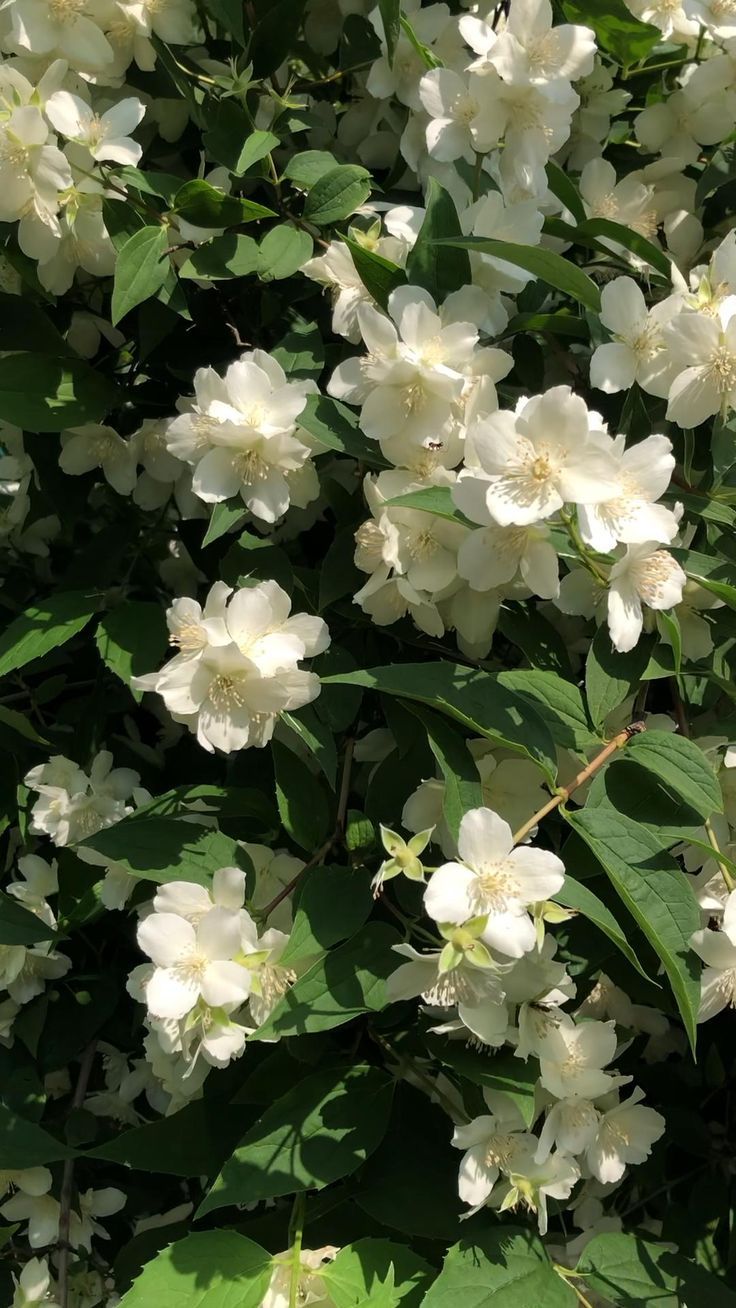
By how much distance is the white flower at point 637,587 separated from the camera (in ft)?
3.20

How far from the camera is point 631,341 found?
1116 mm

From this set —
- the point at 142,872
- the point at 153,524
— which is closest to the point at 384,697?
the point at 142,872

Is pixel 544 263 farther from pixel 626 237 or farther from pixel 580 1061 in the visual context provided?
pixel 580 1061

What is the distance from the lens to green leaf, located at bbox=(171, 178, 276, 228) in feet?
3.75

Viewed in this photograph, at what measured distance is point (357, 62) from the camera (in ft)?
4.51

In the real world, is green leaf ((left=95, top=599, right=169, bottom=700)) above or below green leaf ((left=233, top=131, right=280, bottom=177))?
below

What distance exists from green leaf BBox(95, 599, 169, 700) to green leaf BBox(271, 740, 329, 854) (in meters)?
0.20

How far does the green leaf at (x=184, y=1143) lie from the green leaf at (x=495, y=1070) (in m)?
0.27

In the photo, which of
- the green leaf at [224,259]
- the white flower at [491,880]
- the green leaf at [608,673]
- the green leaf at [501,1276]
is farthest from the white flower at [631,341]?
the green leaf at [501,1276]

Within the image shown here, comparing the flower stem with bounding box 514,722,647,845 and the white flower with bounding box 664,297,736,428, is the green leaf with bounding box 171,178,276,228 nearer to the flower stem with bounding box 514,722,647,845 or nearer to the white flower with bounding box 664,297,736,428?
the white flower with bounding box 664,297,736,428

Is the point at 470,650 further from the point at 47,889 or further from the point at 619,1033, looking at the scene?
the point at 47,889

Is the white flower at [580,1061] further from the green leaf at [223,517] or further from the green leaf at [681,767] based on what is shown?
the green leaf at [223,517]

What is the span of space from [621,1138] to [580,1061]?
16 centimetres

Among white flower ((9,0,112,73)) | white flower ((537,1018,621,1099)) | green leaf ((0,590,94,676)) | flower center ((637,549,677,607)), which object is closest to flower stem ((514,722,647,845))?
flower center ((637,549,677,607))
